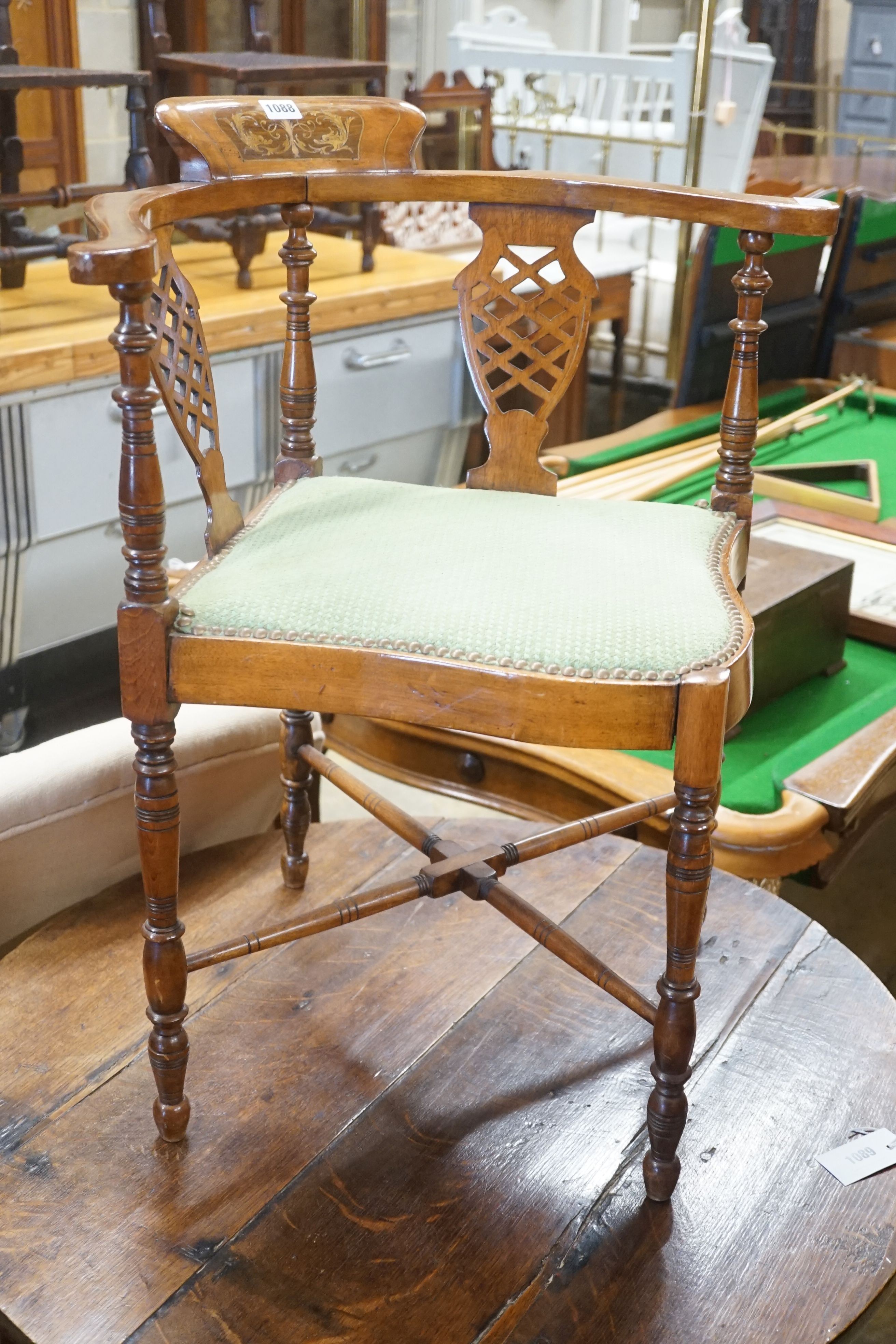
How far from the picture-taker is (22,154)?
7.89ft

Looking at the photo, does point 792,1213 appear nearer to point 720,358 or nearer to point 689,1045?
point 689,1045

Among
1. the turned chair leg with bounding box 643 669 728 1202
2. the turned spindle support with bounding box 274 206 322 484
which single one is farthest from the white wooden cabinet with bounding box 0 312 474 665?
the turned chair leg with bounding box 643 669 728 1202

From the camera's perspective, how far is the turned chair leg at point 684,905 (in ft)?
2.92

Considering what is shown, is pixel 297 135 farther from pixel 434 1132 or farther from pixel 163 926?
pixel 434 1132

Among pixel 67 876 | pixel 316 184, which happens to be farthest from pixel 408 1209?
pixel 316 184

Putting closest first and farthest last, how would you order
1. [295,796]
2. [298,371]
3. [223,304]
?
[298,371], [295,796], [223,304]

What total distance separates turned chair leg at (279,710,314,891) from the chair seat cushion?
26cm

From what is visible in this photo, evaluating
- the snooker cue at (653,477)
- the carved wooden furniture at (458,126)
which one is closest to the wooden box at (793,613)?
the snooker cue at (653,477)

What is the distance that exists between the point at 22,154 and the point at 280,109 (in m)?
1.49

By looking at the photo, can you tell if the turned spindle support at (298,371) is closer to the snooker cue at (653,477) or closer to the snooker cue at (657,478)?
the snooker cue at (653,477)

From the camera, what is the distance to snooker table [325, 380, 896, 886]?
155cm

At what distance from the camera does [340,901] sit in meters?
1.11

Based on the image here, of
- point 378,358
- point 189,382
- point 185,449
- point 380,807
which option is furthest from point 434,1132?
point 378,358

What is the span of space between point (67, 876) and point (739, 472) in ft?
2.50
